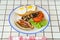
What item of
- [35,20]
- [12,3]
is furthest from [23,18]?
[12,3]

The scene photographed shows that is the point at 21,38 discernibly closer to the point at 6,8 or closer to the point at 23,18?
the point at 23,18

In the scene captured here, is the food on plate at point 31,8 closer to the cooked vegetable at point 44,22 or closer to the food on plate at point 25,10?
the food on plate at point 25,10

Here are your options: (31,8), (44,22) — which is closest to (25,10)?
(31,8)

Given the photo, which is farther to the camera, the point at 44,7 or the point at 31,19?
the point at 44,7

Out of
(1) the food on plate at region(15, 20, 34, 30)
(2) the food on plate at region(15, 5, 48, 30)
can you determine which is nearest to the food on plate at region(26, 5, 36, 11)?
(2) the food on plate at region(15, 5, 48, 30)

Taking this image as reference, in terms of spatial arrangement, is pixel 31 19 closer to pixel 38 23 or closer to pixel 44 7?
pixel 38 23
